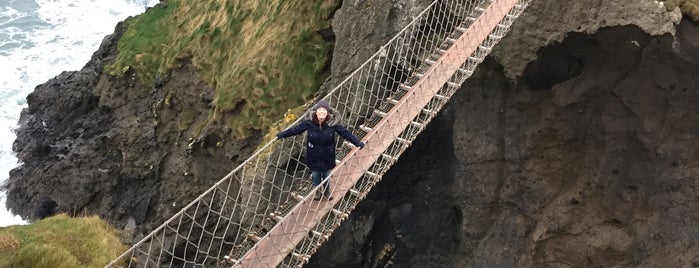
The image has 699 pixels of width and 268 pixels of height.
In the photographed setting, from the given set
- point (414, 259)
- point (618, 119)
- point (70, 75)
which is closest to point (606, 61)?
point (618, 119)

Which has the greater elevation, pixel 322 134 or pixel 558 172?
pixel 322 134

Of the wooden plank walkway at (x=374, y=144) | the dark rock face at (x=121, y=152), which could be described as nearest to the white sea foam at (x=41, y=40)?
the dark rock face at (x=121, y=152)

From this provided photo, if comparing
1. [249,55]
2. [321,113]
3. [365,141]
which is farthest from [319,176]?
[249,55]

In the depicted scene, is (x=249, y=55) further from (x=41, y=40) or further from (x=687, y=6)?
(x=41, y=40)

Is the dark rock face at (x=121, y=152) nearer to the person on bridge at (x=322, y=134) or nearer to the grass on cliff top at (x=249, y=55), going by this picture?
the grass on cliff top at (x=249, y=55)

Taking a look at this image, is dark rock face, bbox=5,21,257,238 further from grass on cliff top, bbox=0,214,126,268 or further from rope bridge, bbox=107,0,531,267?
grass on cliff top, bbox=0,214,126,268
